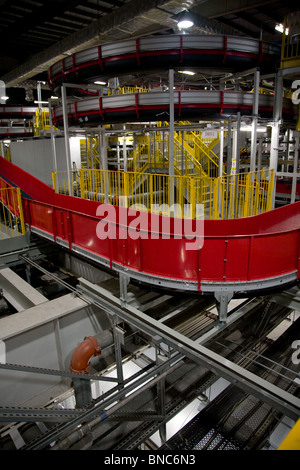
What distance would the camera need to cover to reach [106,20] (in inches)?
405

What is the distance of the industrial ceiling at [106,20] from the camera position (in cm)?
934

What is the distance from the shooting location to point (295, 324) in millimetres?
6758

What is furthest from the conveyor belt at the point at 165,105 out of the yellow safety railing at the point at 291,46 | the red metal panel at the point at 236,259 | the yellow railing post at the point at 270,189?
the red metal panel at the point at 236,259

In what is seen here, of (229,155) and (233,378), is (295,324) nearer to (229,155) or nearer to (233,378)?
(233,378)

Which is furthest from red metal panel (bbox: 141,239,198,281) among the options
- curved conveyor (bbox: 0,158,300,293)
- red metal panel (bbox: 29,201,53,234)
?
red metal panel (bbox: 29,201,53,234)

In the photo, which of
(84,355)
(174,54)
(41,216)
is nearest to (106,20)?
(174,54)

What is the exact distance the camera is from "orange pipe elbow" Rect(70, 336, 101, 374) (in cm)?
486

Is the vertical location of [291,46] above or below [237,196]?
above

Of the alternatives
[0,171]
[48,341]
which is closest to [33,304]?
[48,341]

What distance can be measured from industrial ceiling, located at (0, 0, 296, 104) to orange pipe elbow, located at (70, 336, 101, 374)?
840cm

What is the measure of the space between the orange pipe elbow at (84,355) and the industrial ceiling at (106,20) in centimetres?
840

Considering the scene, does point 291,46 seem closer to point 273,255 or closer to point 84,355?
point 273,255

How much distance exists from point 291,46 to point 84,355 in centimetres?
865
